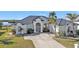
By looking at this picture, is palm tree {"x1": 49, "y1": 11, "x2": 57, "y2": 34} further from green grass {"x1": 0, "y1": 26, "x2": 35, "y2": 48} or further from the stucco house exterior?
green grass {"x1": 0, "y1": 26, "x2": 35, "y2": 48}

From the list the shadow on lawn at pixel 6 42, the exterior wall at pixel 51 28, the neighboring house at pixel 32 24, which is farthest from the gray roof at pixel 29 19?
the shadow on lawn at pixel 6 42

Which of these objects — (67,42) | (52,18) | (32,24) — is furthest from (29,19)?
(67,42)

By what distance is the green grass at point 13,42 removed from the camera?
279 centimetres

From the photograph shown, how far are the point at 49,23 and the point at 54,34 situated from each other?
0.14 meters

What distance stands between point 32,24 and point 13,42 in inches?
11.9

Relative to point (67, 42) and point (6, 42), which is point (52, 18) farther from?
point (6, 42)

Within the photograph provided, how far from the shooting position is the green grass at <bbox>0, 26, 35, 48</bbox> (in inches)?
110

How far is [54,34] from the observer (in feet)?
9.16

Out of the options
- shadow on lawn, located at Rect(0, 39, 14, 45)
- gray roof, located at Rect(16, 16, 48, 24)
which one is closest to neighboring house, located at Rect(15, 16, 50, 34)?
gray roof, located at Rect(16, 16, 48, 24)

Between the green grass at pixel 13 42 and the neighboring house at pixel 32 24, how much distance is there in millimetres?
90

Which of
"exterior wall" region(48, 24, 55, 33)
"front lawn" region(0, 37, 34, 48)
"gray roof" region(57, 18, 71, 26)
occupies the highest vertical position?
"gray roof" region(57, 18, 71, 26)

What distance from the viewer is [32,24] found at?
2789 millimetres

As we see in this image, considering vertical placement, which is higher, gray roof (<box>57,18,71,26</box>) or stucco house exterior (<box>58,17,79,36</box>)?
gray roof (<box>57,18,71,26</box>)

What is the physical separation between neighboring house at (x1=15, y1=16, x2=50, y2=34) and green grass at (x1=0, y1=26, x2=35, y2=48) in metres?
0.09
